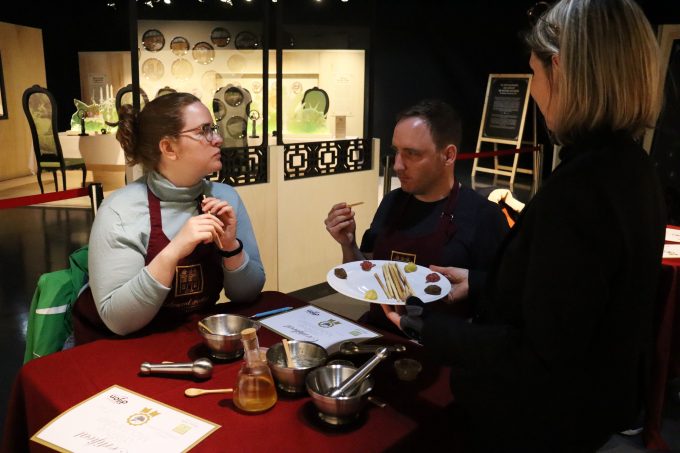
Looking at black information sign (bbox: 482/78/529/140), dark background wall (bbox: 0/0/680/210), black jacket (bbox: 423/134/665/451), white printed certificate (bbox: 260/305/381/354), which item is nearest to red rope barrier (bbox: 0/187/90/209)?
white printed certificate (bbox: 260/305/381/354)

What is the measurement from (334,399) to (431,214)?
106 cm

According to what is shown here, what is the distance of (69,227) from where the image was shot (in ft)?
20.4

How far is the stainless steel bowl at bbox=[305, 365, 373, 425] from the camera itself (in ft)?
3.87

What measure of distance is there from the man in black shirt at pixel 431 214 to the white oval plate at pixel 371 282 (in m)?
0.26

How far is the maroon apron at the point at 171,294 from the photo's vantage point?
1736 millimetres

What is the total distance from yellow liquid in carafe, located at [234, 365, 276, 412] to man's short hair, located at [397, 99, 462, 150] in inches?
45.0

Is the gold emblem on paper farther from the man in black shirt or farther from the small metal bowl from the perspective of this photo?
the man in black shirt

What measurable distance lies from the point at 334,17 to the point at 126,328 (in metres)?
3.71

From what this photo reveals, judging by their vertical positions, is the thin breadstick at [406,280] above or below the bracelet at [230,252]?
below

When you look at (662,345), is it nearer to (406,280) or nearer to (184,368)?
(406,280)

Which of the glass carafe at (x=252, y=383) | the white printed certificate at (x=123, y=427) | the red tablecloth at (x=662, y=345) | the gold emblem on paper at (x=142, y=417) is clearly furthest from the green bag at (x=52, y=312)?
the red tablecloth at (x=662, y=345)

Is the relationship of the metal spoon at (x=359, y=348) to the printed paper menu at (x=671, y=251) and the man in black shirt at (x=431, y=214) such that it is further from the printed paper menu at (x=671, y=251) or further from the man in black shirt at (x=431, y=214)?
the printed paper menu at (x=671, y=251)

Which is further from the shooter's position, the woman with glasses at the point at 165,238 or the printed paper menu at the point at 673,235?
the printed paper menu at the point at 673,235

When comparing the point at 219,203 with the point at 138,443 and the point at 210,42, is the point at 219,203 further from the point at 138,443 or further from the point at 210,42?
the point at 210,42
